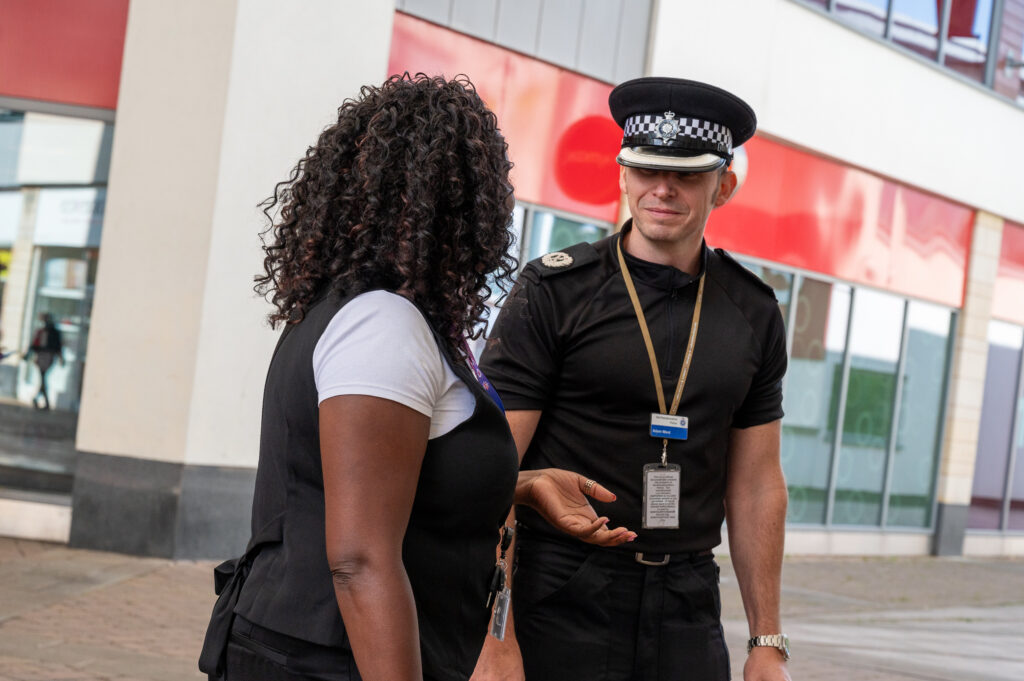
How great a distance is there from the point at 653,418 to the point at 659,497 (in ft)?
0.56

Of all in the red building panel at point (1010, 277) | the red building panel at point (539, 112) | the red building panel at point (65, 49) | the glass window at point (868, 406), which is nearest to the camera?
the red building panel at point (65, 49)

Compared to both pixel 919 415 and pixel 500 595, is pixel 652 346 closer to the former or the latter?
pixel 500 595

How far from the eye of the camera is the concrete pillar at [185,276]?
8.52 metres

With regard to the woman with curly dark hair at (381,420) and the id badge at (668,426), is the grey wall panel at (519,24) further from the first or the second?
the woman with curly dark hair at (381,420)

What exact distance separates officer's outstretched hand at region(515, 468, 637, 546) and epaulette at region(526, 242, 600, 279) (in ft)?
1.65

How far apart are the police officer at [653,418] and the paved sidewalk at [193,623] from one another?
3382 mm

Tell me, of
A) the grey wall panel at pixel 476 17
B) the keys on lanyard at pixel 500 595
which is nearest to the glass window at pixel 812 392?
the grey wall panel at pixel 476 17

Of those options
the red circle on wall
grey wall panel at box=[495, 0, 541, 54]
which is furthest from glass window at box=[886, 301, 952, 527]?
grey wall panel at box=[495, 0, 541, 54]

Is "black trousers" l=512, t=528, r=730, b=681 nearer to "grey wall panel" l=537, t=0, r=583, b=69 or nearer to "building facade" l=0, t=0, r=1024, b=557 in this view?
"building facade" l=0, t=0, r=1024, b=557

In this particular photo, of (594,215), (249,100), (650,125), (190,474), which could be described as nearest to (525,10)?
(594,215)

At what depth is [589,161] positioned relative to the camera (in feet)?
36.7

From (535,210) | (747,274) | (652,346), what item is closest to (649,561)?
(652,346)

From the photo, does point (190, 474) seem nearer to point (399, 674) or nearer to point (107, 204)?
point (107, 204)

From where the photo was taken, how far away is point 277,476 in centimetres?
197
